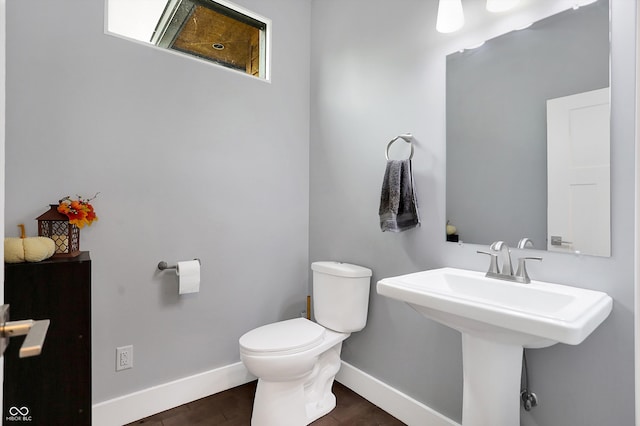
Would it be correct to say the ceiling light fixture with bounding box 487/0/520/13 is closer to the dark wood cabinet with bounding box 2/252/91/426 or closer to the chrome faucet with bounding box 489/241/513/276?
the chrome faucet with bounding box 489/241/513/276

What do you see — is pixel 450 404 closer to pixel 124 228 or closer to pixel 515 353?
pixel 515 353

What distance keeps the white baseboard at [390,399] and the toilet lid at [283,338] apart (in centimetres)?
47

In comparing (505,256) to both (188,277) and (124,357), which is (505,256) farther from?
(124,357)

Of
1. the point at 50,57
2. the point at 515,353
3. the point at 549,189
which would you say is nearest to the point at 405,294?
the point at 515,353

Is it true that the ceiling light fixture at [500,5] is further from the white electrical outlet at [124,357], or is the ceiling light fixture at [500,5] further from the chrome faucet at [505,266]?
the white electrical outlet at [124,357]

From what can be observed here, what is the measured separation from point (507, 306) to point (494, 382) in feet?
1.26

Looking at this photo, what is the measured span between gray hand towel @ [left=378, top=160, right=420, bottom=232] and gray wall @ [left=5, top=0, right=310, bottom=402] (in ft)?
2.96

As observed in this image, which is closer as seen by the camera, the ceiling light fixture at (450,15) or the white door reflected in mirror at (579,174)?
the white door reflected in mirror at (579,174)

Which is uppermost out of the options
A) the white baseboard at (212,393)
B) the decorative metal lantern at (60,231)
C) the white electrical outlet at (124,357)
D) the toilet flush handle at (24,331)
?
the decorative metal lantern at (60,231)

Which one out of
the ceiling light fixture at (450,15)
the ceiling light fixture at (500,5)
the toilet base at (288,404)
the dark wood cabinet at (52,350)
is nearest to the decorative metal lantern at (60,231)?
the dark wood cabinet at (52,350)

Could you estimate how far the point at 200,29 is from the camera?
2033mm

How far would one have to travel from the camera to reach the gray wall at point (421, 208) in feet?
3.62

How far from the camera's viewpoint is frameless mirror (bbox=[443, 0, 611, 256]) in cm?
116

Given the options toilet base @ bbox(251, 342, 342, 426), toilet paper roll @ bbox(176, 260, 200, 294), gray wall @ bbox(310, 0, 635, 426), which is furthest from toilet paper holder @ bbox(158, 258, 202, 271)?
gray wall @ bbox(310, 0, 635, 426)
